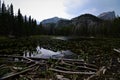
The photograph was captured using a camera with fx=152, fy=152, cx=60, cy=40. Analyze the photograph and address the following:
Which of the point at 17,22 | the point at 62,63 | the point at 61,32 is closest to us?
the point at 62,63

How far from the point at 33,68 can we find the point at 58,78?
9.93 feet

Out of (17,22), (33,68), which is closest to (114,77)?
(33,68)

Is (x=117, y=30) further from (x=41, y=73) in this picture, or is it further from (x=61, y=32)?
(x=41, y=73)

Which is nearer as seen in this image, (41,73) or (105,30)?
(41,73)

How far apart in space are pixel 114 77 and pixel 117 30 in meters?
109

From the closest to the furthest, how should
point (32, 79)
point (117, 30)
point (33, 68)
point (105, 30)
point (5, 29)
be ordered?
point (32, 79), point (33, 68), point (5, 29), point (117, 30), point (105, 30)

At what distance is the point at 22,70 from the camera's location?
11227 millimetres

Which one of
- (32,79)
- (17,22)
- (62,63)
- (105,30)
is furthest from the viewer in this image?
(105,30)

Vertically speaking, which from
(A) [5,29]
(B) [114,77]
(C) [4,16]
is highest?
(C) [4,16]

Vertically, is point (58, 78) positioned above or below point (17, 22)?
below

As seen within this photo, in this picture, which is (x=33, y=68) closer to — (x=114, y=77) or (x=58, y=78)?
(x=58, y=78)

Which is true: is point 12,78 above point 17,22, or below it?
below

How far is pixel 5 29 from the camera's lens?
243 feet

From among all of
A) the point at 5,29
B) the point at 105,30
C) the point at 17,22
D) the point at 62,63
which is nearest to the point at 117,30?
the point at 105,30
